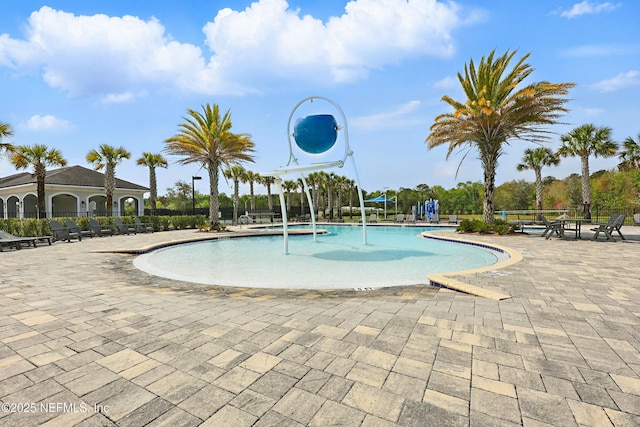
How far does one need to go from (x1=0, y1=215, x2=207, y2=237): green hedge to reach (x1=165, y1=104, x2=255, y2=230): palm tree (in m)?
3.91

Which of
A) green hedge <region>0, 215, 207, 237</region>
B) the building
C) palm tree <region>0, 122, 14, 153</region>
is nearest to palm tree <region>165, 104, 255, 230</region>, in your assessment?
green hedge <region>0, 215, 207, 237</region>

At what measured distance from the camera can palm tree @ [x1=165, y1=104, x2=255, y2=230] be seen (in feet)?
67.1

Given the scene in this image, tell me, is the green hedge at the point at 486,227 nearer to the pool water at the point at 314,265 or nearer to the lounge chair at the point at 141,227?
the pool water at the point at 314,265

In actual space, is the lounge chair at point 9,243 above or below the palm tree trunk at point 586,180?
below

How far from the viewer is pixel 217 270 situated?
28.0ft

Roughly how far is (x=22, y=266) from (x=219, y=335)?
7.89 metres

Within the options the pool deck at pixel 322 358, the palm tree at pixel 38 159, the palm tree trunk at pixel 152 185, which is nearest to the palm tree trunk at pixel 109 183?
the palm tree trunk at pixel 152 185

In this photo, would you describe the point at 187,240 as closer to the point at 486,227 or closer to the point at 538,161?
the point at 486,227

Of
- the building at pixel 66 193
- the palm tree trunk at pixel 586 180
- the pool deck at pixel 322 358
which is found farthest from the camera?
the building at pixel 66 193

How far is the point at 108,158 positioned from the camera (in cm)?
2266

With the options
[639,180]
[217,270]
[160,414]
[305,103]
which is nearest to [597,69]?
[305,103]

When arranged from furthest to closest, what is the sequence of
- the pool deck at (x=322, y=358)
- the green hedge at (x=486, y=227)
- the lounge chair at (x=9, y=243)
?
1. the green hedge at (x=486, y=227)
2. the lounge chair at (x=9, y=243)
3. the pool deck at (x=322, y=358)

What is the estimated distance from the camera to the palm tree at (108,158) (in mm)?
22453

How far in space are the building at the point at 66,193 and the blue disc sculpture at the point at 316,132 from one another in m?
23.0
